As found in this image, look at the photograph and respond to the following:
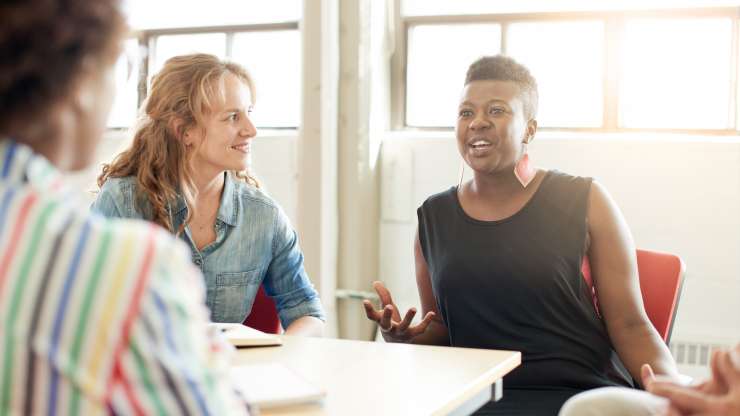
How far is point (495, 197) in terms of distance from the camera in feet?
7.80

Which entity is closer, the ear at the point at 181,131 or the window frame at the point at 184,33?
the ear at the point at 181,131

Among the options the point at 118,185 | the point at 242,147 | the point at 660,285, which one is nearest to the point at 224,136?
the point at 242,147

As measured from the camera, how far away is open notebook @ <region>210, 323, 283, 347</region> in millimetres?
1861

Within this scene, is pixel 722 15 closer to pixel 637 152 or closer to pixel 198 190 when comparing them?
pixel 637 152

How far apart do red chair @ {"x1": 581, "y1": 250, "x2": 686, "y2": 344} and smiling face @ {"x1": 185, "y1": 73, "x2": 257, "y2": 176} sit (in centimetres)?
97

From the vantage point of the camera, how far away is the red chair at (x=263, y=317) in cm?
241

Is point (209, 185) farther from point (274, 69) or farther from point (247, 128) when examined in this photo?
point (274, 69)

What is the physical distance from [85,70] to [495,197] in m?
1.74

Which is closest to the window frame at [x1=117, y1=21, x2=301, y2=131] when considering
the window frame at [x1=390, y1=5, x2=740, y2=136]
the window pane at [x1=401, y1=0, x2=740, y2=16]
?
the window frame at [x1=390, y1=5, x2=740, y2=136]

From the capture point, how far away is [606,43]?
3.97m

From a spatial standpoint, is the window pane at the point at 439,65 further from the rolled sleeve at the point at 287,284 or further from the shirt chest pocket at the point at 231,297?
the shirt chest pocket at the point at 231,297

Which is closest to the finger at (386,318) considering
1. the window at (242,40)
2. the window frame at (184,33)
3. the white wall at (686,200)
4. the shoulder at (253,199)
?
the shoulder at (253,199)

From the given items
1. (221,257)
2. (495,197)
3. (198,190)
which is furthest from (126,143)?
(495,197)

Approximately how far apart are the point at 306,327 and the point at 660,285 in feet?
2.92
